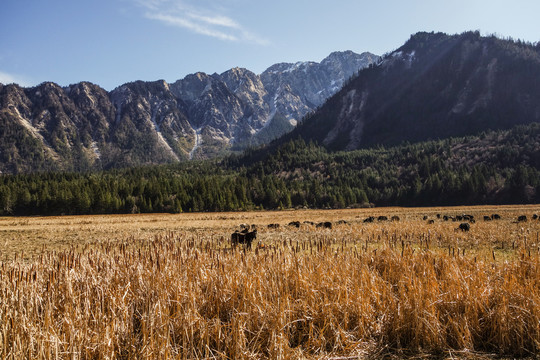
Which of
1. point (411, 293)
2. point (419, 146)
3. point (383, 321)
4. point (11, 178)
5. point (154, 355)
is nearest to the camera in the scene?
point (154, 355)

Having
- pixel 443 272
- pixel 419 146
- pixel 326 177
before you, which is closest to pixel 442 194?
pixel 326 177

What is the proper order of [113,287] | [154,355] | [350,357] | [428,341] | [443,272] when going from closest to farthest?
[154,355], [350,357], [428,341], [113,287], [443,272]

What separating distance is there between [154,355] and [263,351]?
62.6 inches

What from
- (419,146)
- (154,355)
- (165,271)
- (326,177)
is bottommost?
(154,355)

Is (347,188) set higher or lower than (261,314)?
higher

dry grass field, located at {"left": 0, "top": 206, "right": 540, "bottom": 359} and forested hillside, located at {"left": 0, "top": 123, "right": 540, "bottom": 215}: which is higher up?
forested hillside, located at {"left": 0, "top": 123, "right": 540, "bottom": 215}

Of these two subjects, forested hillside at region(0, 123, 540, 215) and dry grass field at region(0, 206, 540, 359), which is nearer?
dry grass field at region(0, 206, 540, 359)

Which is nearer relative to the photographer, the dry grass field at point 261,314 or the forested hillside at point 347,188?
the dry grass field at point 261,314

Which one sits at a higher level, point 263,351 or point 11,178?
point 11,178

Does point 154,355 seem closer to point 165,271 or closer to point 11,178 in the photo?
point 165,271

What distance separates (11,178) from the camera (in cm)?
13988

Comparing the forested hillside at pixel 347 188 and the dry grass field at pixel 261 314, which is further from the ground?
the forested hillside at pixel 347 188

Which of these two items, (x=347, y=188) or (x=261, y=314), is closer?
(x=261, y=314)

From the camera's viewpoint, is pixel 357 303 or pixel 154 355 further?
pixel 357 303
